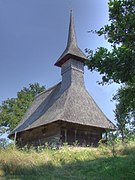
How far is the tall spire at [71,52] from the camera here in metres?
22.1

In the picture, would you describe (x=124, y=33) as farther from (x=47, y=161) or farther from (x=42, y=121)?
(x=42, y=121)

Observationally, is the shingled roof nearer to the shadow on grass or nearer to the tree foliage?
the shadow on grass

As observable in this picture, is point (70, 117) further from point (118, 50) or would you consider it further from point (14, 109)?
point (14, 109)

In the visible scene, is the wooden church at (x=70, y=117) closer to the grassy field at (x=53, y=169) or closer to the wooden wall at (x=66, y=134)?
the wooden wall at (x=66, y=134)

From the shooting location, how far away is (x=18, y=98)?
123 feet

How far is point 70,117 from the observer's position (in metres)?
16.8

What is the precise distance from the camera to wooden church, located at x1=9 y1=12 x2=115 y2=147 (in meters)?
17.1

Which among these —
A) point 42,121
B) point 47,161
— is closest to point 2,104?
point 42,121

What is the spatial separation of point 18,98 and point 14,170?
98.2 feet

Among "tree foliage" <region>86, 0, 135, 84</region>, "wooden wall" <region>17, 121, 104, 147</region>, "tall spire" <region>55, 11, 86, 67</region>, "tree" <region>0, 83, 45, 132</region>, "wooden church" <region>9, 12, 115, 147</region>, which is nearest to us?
"tree foliage" <region>86, 0, 135, 84</region>

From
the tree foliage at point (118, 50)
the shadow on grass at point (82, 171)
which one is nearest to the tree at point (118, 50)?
the tree foliage at point (118, 50)

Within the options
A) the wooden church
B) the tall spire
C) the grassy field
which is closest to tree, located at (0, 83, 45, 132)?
the wooden church

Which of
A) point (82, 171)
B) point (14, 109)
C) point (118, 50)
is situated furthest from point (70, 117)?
point (14, 109)

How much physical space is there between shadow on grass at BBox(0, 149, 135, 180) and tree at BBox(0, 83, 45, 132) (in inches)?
1009
